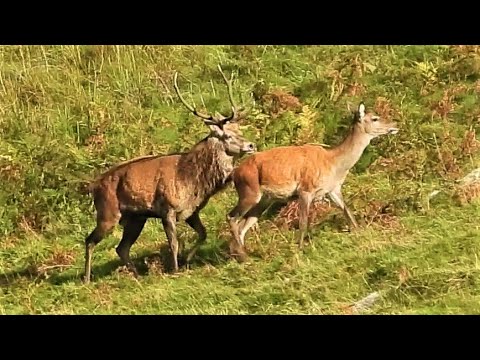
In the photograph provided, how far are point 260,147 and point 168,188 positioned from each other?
3558 millimetres

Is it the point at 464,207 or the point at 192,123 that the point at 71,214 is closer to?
the point at 192,123

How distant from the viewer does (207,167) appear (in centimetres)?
1249

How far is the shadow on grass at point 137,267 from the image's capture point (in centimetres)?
1220

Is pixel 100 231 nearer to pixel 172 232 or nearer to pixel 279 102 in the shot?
pixel 172 232

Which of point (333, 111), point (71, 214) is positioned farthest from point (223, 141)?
point (333, 111)

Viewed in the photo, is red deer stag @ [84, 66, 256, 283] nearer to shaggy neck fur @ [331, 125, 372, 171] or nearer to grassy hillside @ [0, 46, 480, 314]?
grassy hillside @ [0, 46, 480, 314]

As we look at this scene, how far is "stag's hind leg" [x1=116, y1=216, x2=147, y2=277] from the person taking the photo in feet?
40.8

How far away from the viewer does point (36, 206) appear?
14414 mm

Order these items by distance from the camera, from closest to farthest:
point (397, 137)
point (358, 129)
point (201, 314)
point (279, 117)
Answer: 1. point (201, 314)
2. point (358, 129)
3. point (397, 137)
4. point (279, 117)

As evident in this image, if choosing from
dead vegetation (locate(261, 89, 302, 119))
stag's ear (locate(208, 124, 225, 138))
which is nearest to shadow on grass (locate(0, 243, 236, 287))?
stag's ear (locate(208, 124, 225, 138))

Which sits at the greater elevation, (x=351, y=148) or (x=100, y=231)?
(x=351, y=148)

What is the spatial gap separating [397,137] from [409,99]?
173 cm

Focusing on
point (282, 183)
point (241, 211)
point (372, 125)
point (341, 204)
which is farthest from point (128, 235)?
point (372, 125)

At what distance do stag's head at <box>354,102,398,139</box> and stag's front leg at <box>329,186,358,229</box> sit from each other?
106 centimetres
